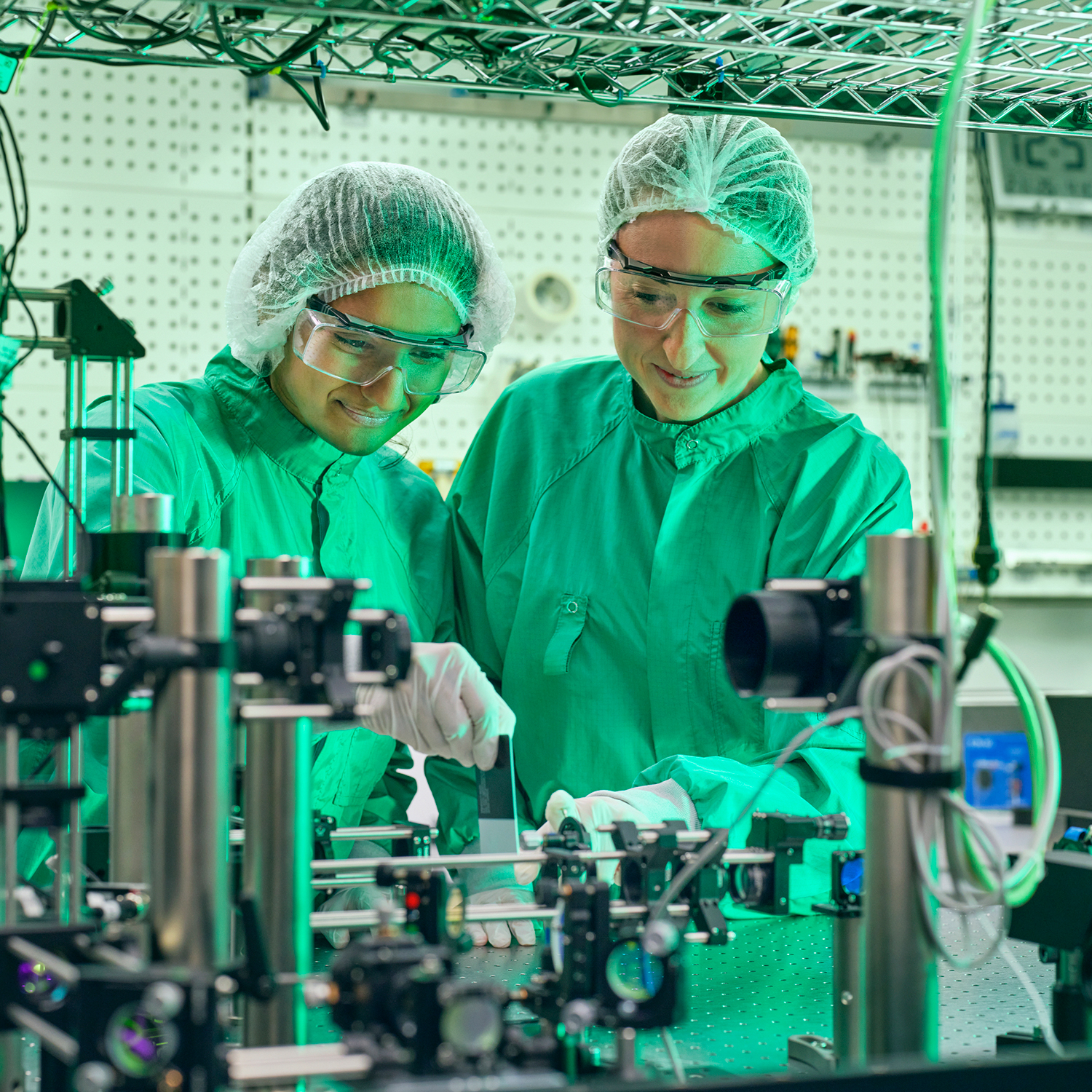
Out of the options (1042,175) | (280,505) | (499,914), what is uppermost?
(1042,175)

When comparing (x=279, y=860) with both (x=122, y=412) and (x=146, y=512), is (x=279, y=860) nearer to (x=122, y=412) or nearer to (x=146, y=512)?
(x=146, y=512)

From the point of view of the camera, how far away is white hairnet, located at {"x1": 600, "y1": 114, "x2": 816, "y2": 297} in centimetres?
208

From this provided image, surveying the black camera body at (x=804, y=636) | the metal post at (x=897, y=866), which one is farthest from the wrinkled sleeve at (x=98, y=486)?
the metal post at (x=897, y=866)

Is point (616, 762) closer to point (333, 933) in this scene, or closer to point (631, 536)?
point (631, 536)

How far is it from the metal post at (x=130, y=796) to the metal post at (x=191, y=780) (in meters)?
0.28

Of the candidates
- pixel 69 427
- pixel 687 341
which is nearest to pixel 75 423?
pixel 69 427

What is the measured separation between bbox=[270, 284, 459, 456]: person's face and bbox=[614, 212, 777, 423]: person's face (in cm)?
33

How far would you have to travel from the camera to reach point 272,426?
207cm

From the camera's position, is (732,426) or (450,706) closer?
(450,706)

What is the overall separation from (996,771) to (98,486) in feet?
9.05

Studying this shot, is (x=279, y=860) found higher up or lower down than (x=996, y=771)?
higher up

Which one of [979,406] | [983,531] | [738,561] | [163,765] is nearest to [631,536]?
[738,561]

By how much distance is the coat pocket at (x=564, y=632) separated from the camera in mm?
2176

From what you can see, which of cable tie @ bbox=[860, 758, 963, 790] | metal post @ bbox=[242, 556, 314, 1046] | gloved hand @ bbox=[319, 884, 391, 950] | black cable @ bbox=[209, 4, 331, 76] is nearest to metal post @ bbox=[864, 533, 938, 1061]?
cable tie @ bbox=[860, 758, 963, 790]
